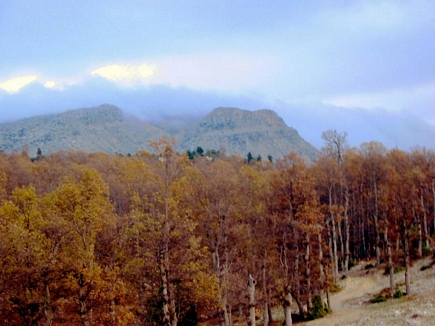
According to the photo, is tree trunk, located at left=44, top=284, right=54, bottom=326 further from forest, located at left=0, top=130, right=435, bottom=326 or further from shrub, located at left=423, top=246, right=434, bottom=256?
shrub, located at left=423, top=246, right=434, bottom=256

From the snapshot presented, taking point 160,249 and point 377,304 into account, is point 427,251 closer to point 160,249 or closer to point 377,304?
point 377,304

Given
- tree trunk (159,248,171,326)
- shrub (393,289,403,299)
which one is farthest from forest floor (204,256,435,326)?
tree trunk (159,248,171,326)

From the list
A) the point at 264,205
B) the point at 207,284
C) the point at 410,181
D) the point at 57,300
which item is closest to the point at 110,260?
the point at 57,300

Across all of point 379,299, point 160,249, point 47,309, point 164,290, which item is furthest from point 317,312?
point 47,309

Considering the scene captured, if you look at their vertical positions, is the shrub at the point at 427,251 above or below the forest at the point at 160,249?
below

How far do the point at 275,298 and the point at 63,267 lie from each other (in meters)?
17.7

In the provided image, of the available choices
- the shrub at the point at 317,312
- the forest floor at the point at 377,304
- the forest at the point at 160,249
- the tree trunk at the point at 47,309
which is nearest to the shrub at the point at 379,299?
the forest floor at the point at 377,304

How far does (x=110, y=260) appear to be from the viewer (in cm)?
3183

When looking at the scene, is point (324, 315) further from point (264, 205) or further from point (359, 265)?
point (359, 265)

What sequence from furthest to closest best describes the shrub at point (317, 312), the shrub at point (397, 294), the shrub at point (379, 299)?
the shrub at point (379, 299)
the shrub at point (397, 294)
the shrub at point (317, 312)

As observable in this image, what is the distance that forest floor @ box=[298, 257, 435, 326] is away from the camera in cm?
2576

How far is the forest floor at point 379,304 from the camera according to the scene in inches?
1014

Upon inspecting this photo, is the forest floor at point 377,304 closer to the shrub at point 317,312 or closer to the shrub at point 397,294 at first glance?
the shrub at point 317,312

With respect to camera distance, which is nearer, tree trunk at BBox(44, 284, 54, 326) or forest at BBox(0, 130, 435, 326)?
tree trunk at BBox(44, 284, 54, 326)
